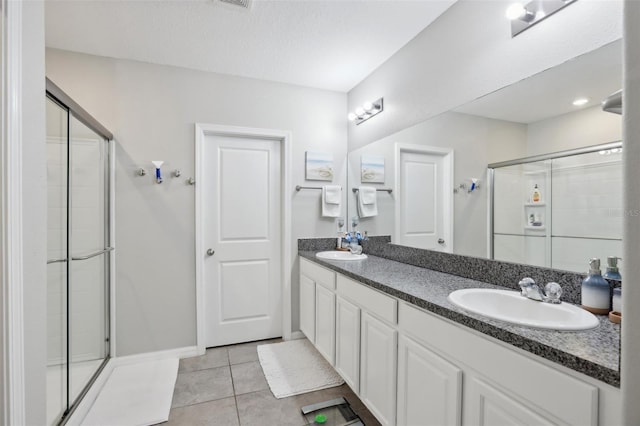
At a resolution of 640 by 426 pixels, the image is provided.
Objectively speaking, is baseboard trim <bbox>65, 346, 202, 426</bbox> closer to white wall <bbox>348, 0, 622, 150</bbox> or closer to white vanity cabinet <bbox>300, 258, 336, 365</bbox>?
white vanity cabinet <bbox>300, 258, 336, 365</bbox>

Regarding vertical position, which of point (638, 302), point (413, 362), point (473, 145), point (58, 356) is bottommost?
point (58, 356)

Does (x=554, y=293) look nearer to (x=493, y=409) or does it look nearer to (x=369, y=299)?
(x=493, y=409)

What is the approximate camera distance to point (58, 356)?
164 centimetres

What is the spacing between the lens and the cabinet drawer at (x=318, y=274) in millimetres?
2153

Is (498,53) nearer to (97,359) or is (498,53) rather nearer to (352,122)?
(352,122)

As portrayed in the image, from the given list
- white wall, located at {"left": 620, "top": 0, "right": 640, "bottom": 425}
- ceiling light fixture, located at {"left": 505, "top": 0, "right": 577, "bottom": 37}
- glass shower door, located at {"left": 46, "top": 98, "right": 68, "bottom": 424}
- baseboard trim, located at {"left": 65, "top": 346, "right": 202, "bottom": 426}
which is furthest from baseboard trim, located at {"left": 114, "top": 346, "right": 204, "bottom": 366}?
ceiling light fixture, located at {"left": 505, "top": 0, "right": 577, "bottom": 37}

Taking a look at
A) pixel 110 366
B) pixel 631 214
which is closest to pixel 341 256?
pixel 110 366

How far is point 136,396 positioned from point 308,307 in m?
1.34

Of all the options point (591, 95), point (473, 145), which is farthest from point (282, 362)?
point (591, 95)

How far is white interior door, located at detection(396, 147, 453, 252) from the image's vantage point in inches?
76.0

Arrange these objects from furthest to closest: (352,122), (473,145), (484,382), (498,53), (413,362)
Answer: (352,122), (473,145), (498,53), (413,362), (484,382)

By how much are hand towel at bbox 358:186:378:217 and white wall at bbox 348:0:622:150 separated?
0.46m

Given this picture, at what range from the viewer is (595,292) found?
108 cm

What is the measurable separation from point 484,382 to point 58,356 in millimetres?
2083
